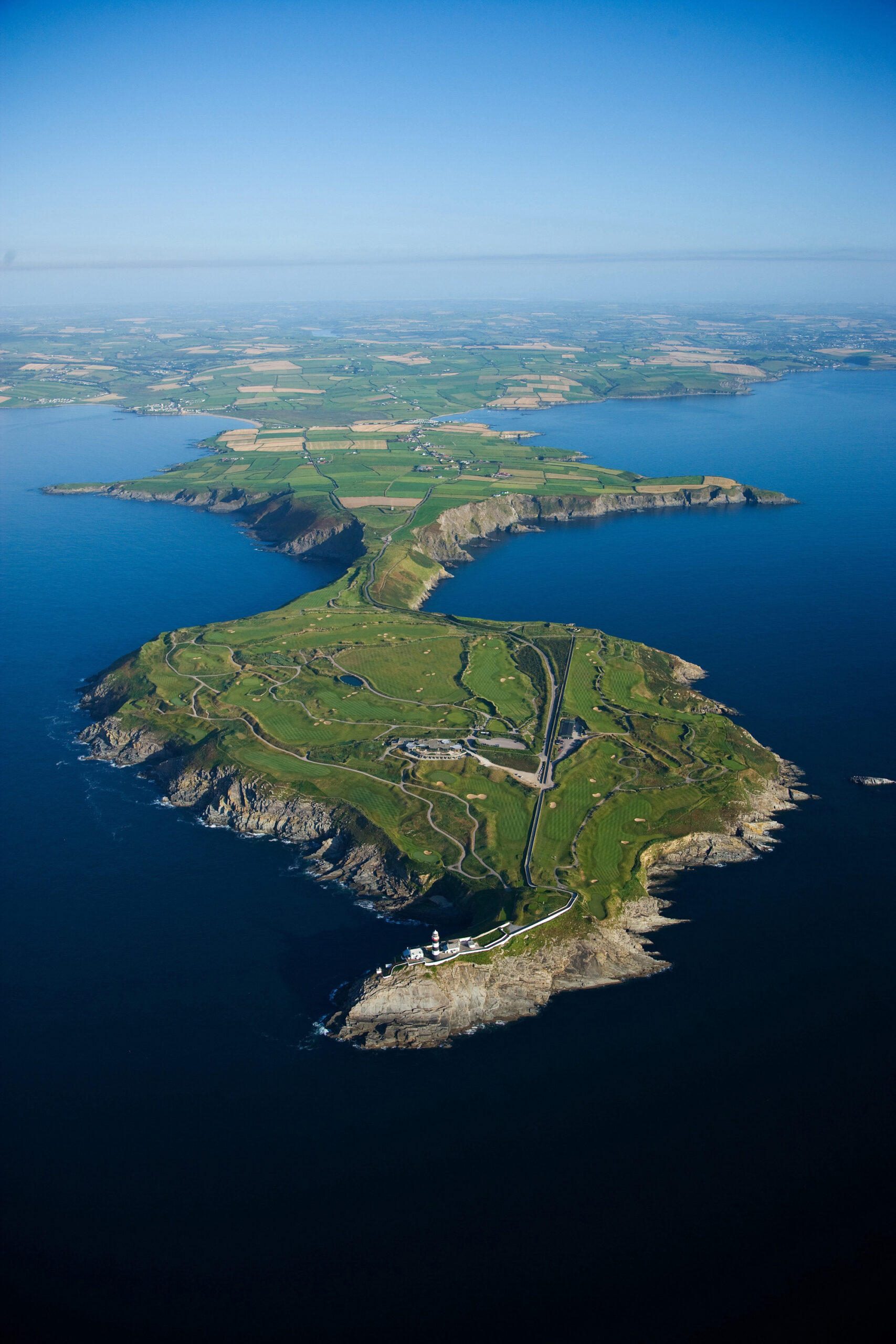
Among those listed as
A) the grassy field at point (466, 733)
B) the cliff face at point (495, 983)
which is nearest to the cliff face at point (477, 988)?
the cliff face at point (495, 983)

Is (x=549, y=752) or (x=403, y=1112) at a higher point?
(x=549, y=752)

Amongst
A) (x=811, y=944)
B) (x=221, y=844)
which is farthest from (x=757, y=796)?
(x=221, y=844)

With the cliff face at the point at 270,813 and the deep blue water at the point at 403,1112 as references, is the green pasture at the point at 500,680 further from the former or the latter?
the deep blue water at the point at 403,1112

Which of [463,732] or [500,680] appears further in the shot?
[500,680]

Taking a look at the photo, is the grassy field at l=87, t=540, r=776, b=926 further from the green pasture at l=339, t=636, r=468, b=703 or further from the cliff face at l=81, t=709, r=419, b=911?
the cliff face at l=81, t=709, r=419, b=911

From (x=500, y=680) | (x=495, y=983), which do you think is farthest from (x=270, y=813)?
(x=500, y=680)

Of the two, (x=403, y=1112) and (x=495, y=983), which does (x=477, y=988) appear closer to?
(x=495, y=983)
